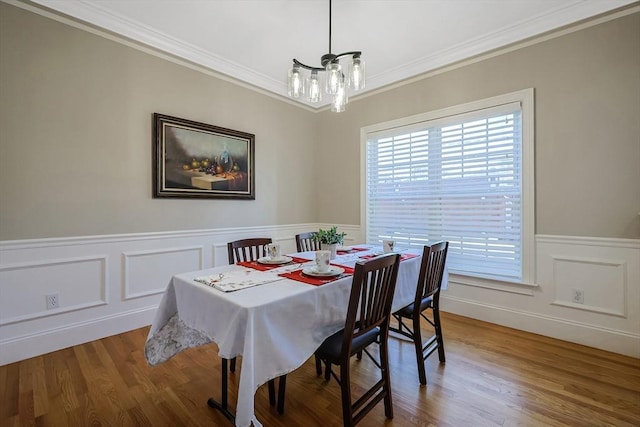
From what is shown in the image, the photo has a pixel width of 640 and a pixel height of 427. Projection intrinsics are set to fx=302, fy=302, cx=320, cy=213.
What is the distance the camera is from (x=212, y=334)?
Result: 4.61 feet

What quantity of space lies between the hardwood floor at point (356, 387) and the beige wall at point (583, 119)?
113cm

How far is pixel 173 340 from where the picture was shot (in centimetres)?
175

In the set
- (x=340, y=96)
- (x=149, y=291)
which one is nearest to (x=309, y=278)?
(x=340, y=96)

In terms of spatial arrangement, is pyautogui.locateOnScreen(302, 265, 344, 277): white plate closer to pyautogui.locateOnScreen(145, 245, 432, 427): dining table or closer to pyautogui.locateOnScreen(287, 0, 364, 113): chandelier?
pyautogui.locateOnScreen(145, 245, 432, 427): dining table

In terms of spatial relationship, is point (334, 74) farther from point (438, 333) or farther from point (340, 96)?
point (438, 333)

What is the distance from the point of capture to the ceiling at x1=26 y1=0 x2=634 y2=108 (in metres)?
2.45

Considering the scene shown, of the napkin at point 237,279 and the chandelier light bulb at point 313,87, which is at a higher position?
the chandelier light bulb at point 313,87

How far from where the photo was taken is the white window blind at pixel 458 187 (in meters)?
2.92

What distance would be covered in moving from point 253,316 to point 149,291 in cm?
225

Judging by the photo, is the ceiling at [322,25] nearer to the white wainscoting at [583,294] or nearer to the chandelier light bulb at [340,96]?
the chandelier light bulb at [340,96]

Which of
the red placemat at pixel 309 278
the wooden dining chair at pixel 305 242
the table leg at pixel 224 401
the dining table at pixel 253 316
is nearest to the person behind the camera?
the dining table at pixel 253 316

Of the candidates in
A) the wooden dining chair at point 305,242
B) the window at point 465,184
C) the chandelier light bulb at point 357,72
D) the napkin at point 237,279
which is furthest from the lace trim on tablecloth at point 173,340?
the window at point 465,184

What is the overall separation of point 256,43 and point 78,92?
1.63 metres

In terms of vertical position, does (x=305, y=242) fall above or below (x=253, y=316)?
above
